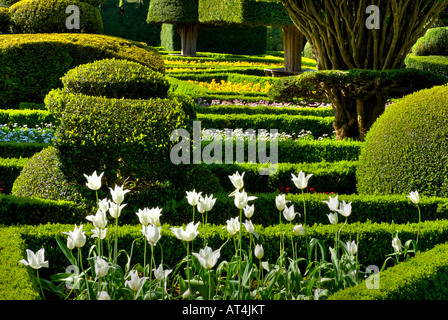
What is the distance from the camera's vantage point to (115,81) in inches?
203

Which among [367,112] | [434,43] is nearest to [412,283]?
[367,112]

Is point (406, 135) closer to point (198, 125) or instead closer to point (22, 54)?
point (198, 125)

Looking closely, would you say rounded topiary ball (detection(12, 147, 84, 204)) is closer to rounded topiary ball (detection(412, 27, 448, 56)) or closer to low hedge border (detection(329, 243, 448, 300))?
low hedge border (detection(329, 243, 448, 300))

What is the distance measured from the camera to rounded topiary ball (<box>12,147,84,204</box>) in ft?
15.6

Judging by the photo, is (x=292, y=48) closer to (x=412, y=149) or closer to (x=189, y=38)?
(x=189, y=38)

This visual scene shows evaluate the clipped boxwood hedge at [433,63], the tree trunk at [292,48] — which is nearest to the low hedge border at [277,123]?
the tree trunk at [292,48]

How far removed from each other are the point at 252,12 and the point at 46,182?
13357mm

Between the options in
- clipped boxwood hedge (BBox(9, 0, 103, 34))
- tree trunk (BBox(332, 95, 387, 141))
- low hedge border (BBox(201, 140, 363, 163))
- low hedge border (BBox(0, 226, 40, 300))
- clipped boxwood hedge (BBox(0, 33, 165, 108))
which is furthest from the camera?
clipped boxwood hedge (BBox(9, 0, 103, 34))

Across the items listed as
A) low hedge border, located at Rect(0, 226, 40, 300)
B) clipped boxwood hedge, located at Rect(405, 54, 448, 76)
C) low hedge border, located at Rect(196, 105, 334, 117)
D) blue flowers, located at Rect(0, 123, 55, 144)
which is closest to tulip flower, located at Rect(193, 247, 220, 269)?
low hedge border, located at Rect(0, 226, 40, 300)

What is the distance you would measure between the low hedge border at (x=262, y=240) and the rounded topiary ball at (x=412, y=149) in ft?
3.50

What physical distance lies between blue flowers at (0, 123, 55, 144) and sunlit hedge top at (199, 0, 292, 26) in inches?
381

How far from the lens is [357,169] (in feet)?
18.6

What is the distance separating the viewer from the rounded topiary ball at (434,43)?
19359 mm
